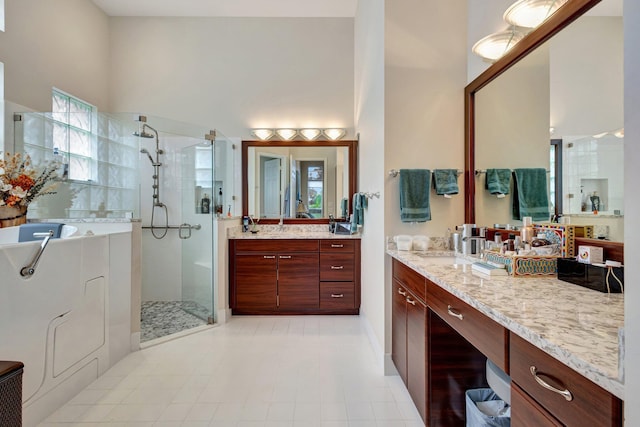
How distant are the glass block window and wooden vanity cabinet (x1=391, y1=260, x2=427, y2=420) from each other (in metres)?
3.28

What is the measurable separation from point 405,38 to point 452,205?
49.4 inches

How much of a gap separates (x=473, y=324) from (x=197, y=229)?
3.05 metres

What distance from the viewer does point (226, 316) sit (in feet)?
10.6

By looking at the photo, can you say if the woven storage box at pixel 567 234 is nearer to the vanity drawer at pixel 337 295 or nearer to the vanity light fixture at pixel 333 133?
→ the vanity drawer at pixel 337 295

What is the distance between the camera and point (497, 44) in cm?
183

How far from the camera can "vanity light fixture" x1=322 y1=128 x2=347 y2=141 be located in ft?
12.7

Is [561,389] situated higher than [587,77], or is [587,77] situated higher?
[587,77]

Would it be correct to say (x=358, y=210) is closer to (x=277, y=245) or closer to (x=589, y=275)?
(x=277, y=245)

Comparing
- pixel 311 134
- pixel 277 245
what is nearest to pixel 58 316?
pixel 277 245

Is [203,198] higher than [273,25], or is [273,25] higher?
[273,25]

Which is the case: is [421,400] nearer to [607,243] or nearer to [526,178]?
[607,243]

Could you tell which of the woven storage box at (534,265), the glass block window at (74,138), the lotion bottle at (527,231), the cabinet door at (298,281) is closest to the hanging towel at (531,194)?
the lotion bottle at (527,231)

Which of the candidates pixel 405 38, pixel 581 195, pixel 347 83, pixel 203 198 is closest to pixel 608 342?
pixel 581 195

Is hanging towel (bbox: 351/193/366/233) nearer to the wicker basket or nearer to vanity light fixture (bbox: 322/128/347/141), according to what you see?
vanity light fixture (bbox: 322/128/347/141)
